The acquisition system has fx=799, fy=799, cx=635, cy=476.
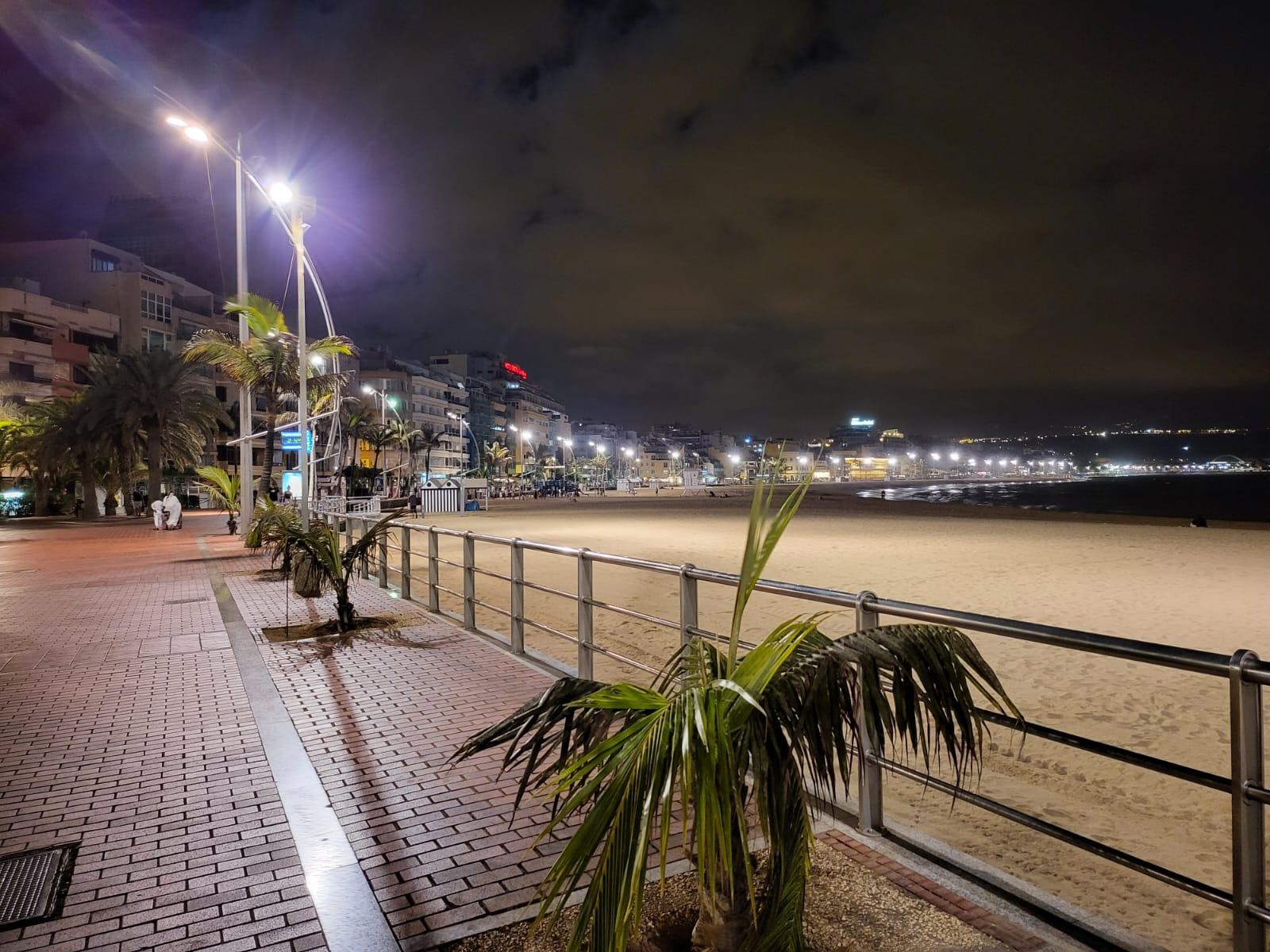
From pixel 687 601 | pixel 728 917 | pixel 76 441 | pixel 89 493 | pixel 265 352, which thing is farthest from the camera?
pixel 89 493

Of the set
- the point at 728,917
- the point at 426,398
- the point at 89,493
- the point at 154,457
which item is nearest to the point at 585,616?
the point at 728,917

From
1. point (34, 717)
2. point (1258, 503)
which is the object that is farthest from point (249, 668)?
point (1258, 503)

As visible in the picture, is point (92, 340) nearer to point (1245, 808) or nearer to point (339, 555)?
point (339, 555)

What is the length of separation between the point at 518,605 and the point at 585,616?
1405mm

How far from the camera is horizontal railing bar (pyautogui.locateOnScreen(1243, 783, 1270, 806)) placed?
7.72 feet

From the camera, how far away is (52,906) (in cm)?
318

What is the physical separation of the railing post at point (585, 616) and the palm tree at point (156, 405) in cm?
3350

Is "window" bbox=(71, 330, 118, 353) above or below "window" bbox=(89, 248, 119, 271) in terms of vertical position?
below

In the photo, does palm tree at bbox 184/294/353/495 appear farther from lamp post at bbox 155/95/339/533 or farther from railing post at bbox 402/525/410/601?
railing post at bbox 402/525/410/601

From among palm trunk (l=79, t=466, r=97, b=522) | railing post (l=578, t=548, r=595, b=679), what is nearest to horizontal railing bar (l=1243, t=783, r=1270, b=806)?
railing post (l=578, t=548, r=595, b=679)

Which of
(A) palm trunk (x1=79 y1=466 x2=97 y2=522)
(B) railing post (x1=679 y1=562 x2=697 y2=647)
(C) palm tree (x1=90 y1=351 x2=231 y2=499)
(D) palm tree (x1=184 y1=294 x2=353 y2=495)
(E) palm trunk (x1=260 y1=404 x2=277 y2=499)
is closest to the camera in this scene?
→ (B) railing post (x1=679 y1=562 x2=697 y2=647)

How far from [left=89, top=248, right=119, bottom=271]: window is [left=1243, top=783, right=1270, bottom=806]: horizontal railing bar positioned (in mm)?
76686

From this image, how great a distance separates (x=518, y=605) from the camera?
7.62m

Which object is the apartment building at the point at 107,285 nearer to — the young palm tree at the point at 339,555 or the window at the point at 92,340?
the window at the point at 92,340
